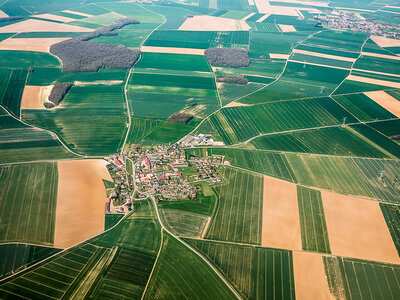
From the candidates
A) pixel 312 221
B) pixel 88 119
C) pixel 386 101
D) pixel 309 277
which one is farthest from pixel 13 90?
pixel 386 101

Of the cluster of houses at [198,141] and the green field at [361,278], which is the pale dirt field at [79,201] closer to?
the cluster of houses at [198,141]

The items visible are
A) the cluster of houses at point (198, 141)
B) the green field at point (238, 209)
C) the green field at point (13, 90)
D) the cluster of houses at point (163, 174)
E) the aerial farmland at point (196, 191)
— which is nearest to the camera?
the aerial farmland at point (196, 191)

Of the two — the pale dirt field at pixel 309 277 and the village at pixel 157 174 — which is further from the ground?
the village at pixel 157 174

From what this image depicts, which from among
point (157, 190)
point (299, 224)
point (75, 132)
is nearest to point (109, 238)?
point (157, 190)

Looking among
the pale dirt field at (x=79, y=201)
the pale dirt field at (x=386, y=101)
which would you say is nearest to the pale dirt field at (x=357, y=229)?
the pale dirt field at (x=79, y=201)

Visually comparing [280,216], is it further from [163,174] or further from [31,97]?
[31,97]
